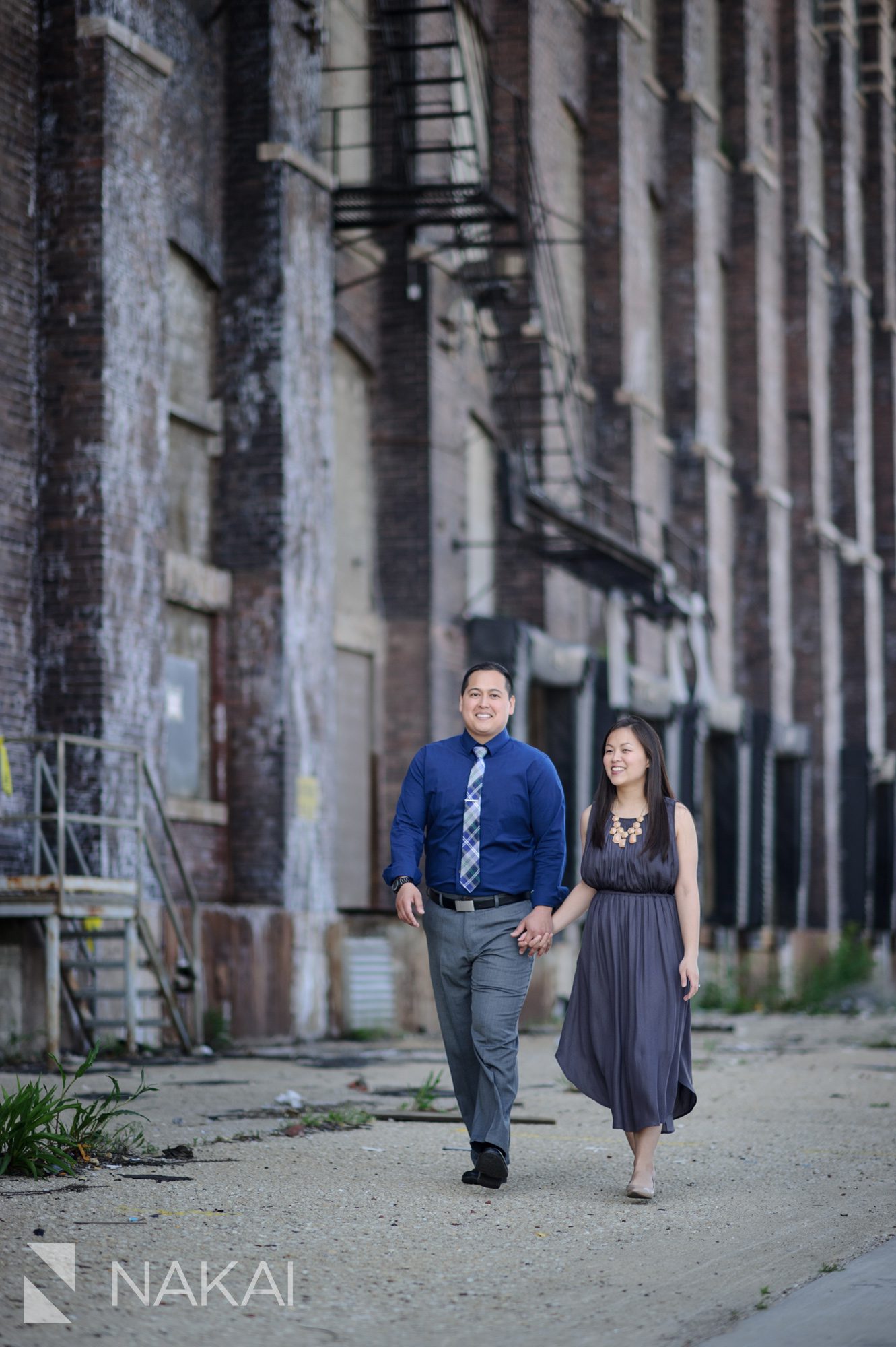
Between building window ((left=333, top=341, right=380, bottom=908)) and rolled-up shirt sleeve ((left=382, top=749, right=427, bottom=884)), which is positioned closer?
rolled-up shirt sleeve ((left=382, top=749, right=427, bottom=884))

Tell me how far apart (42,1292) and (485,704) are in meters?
2.73

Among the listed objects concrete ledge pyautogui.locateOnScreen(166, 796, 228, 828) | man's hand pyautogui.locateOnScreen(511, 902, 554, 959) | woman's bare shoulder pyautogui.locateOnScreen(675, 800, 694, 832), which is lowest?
man's hand pyautogui.locateOnScreen(511, 902, 554, 959)

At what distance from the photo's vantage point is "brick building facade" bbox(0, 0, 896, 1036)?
1348cm

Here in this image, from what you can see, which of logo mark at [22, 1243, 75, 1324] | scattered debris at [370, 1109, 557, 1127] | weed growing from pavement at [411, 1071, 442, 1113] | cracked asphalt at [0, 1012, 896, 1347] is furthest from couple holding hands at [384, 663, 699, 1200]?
weed growing from pavement at [411, 1071, 442, 1113]

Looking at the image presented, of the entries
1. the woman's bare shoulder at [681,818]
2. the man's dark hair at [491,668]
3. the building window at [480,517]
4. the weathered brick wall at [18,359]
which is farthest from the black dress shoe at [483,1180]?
the building window at [480,517]

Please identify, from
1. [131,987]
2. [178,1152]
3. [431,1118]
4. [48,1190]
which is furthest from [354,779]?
[48,1190]

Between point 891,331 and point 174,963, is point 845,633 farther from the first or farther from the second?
point 174,963

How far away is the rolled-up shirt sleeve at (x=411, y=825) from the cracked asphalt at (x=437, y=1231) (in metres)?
1.09

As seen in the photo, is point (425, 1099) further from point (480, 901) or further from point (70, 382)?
point (70, 382)

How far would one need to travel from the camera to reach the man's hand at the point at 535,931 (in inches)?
254

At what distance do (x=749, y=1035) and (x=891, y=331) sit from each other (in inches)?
1041

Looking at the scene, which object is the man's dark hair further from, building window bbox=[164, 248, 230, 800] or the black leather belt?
building window bbox=[164, 248, 230, 800]

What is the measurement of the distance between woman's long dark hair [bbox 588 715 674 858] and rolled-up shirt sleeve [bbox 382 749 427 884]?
607 millimetres

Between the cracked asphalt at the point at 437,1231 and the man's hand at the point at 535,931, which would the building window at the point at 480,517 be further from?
the man's hand at the point at 535,931
